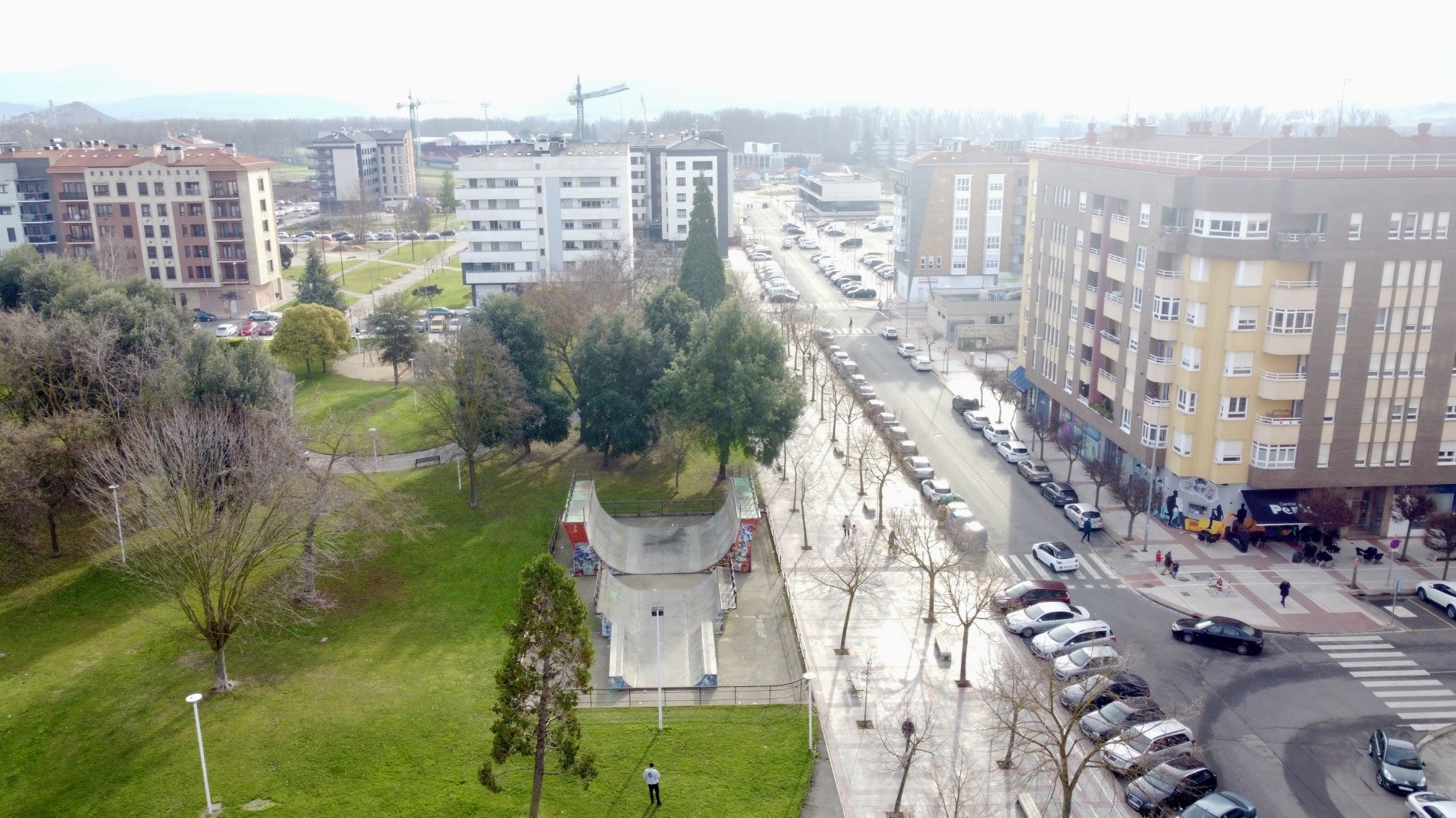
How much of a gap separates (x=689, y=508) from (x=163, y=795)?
828 inches

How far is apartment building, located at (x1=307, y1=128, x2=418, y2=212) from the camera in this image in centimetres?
13950

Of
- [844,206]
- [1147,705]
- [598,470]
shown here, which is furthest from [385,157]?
[1147,705]

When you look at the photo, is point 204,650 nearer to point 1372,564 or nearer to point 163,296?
point 163,296

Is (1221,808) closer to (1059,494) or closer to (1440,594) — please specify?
(1440,594)

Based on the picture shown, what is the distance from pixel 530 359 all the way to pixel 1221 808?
101 ft

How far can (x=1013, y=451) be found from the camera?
4391 centimetres

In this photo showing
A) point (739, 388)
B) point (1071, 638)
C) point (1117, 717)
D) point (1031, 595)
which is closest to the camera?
point (1117, 717)

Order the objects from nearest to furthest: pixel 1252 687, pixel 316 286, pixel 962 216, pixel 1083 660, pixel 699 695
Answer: pixel 699 695
pixel 1083 660
pixel 1252 687
pixel 316 286
pixel 962 216

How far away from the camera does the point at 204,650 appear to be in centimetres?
2841

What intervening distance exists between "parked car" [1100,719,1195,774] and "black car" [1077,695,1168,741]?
0.52 meters

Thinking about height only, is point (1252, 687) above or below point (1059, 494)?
below

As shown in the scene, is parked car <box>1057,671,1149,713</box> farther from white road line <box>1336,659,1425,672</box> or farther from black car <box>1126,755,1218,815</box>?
white road line <box>1336,659,1425,672</box>

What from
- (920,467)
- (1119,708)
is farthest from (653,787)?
(920,467)

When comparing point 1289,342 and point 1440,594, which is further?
point 1289,342
